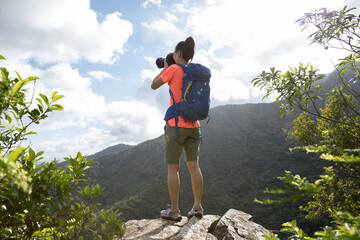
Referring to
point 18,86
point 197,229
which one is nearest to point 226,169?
point 197,229

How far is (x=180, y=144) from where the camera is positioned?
2973 mm

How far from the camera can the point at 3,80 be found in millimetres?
1191

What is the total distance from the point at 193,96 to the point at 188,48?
84 centimetres

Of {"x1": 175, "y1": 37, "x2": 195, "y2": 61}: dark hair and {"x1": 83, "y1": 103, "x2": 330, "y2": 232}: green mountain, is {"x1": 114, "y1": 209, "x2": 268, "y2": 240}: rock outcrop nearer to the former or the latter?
{"x1": 175, "y1": 37, "x2": 195, "y2": 61}: dark hair

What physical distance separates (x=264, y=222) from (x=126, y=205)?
25.1 metres

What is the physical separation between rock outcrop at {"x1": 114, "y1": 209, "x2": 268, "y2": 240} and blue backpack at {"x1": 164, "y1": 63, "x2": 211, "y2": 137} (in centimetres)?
129

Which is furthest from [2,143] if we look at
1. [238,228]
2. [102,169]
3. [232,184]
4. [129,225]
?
[102,169]

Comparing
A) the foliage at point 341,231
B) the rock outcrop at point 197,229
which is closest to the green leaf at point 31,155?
the foliage at point 341,231

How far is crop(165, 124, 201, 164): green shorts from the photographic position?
2.91m

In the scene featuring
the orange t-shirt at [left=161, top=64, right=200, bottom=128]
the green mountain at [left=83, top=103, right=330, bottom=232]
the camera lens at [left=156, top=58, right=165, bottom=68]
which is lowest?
the green mountain at [left=83, top=103, right=330, bottom=232]

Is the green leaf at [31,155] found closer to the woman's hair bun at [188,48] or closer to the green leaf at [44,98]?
the green leaf at [44,98]

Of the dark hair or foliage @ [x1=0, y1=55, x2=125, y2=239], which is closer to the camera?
foliage @ [x1=0, y1=55, x2=125, y2=239]

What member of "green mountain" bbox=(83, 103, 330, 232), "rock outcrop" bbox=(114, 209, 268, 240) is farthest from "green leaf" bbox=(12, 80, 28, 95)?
"green mountain" bbox=(83, 103, 330, 232)

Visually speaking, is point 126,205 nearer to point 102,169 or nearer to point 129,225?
point 102,169
